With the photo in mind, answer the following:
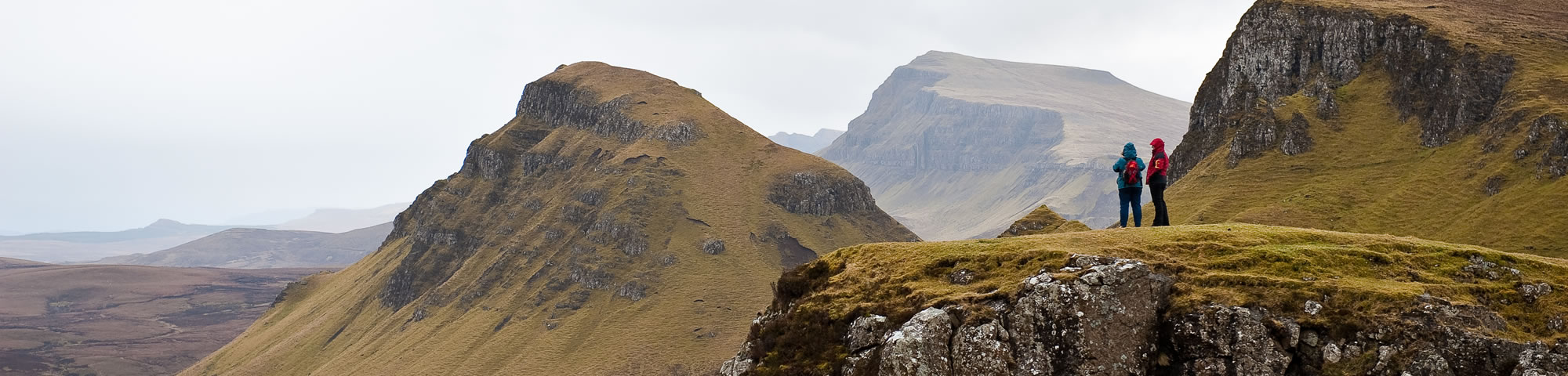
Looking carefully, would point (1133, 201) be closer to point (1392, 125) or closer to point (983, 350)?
point (983, 350)

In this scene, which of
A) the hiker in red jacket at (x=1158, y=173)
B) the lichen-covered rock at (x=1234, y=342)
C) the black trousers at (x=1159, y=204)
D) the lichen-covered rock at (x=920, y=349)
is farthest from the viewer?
the black trousers at (x=1159, y=204)

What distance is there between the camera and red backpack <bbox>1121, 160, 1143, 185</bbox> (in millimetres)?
39906

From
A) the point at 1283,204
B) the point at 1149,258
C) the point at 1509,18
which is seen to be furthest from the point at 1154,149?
the point at 1509,18

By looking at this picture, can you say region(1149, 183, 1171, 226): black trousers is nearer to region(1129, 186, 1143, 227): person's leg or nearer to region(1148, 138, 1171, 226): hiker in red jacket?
region(1148, 138, 1171, 226): hiker in red jacket

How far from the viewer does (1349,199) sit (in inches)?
4087

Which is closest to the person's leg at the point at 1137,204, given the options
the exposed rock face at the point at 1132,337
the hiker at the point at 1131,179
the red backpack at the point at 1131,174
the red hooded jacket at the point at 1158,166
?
the hiker at the point at 1131,179

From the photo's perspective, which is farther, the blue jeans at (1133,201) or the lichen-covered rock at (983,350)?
the blue jeans at (1133,201)

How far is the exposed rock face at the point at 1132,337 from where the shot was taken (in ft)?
92.1

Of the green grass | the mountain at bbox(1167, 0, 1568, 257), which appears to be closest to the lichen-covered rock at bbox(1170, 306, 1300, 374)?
the mountain at bbox(1167, 0, 1568, 257)

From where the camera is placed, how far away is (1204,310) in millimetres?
30297

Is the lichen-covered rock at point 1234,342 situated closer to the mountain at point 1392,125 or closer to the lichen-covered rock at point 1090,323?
the lichen-covered rock at point 1090,323

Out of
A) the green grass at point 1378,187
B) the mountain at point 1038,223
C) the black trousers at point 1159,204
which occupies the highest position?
the black trousers at point 1159,204

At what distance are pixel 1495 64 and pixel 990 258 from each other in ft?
341

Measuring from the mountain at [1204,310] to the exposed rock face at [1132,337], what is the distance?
0.16 feet
